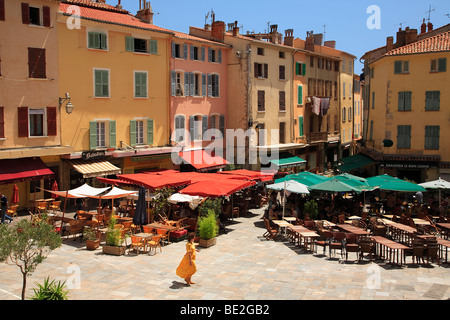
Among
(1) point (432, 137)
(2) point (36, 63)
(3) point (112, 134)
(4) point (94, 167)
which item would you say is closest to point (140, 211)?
(4) point (94, 167)

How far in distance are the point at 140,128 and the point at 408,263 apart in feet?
61.8

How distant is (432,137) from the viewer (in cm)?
3341

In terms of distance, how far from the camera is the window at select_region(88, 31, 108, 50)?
85.9 feet

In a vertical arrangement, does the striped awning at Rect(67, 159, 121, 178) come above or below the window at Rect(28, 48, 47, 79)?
below

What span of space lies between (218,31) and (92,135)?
589 inches

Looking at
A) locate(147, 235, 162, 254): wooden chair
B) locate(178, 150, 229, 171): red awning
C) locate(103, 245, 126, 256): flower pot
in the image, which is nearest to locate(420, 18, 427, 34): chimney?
locate(178, 150, 229, 171): red awning

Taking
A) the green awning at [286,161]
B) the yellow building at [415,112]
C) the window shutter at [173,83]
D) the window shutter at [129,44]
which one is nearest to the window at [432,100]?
the yellow building at [415,112]

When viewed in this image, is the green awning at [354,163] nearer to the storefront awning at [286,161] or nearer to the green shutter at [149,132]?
the storefront awning at [286,161]

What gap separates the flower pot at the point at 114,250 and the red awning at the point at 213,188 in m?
4.19

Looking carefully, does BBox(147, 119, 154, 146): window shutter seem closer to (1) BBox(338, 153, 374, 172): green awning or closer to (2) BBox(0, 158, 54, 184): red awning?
(2) BBox(0, 158, 54, 184): red awning

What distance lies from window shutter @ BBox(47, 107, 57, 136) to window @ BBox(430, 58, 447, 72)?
25994 mm

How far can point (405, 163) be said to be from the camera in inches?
1336
